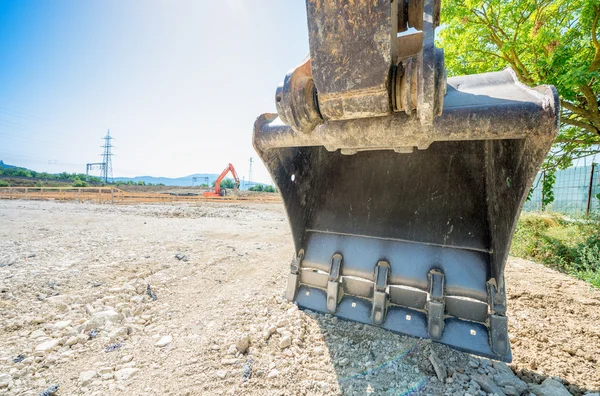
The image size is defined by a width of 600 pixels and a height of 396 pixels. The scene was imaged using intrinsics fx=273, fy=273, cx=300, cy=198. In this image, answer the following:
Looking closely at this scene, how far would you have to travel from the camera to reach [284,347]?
5.49ft

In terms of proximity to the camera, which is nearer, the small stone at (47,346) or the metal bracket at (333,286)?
the small stone at (47,346)

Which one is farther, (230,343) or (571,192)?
(571,192)

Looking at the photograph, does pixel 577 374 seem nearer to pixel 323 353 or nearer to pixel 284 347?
pixel 323 353

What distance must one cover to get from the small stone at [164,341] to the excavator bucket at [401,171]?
849mm

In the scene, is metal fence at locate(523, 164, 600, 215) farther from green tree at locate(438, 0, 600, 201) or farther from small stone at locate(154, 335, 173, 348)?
small stone at locate(154, 335, 173, 348)

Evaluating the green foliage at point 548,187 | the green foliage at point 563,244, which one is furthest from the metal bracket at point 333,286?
the green foliage at point 548,187

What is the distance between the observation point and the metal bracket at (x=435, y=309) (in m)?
1.58

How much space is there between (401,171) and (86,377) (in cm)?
252

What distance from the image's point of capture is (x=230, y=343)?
172cm

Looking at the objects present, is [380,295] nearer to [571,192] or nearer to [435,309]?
[435,309]

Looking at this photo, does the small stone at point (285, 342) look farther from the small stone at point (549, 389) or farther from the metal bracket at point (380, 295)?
the small stone at point (549, 389)

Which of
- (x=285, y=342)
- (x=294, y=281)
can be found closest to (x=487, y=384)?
(x=285, y=342)

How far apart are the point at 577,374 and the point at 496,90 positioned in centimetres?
173

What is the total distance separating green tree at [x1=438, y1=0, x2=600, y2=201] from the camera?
473cm
